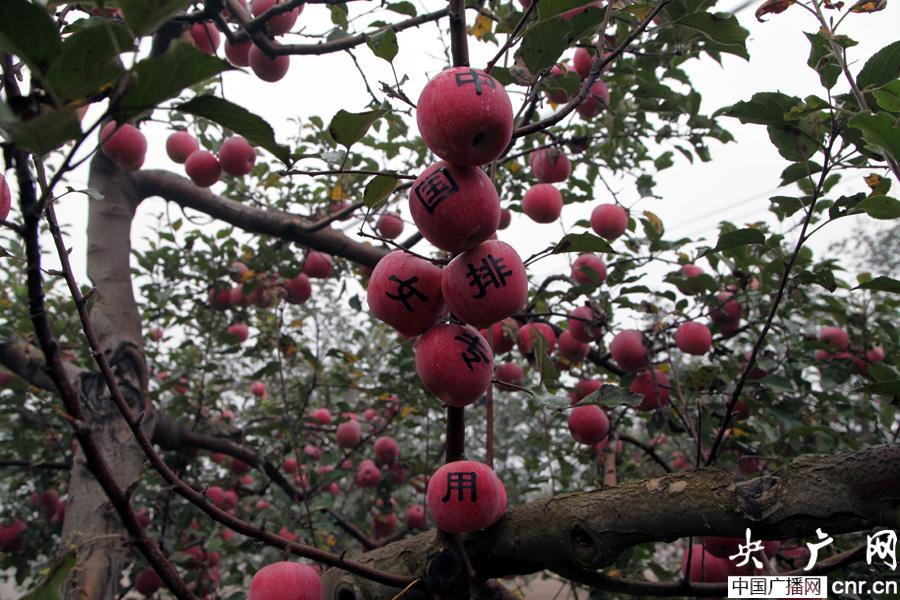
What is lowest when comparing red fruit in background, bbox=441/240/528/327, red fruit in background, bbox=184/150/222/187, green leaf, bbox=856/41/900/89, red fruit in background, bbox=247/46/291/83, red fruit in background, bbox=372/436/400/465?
red fruit in background, bbox=441/240/528/327

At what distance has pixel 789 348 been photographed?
6.52 ft

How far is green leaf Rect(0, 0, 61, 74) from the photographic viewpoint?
474mm

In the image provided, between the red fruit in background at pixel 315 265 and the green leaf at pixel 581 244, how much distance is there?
1.87 m

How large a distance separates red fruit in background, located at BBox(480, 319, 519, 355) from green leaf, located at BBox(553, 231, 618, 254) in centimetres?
62

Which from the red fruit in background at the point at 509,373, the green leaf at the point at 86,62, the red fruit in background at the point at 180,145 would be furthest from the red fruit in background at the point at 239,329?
the green leaf at the point at 86,62

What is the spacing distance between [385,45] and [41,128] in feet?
2.21

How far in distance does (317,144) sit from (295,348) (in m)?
1.01

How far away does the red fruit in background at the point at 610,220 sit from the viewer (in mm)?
2145

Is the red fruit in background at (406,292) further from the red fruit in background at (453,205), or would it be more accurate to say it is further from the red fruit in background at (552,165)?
the red fruit in background at (552,165)

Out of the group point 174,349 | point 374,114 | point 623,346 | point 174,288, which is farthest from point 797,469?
point 174,349

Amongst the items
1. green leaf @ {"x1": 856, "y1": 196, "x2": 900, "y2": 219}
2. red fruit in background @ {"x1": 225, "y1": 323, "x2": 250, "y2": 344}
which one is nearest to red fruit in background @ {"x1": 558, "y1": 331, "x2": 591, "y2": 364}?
green leaf @ {"x1": 856, "y1": 196, "x2": 900, "y2": 219}

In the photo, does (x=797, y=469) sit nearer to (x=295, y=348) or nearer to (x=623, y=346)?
(x=623, y=346)

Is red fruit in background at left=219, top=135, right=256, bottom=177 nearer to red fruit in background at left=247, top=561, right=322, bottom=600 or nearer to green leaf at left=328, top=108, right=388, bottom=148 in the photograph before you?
green leaf at left=328, top=108, right=388, bottom=148

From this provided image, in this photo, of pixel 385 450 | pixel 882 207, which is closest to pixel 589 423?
pixel 882 207
